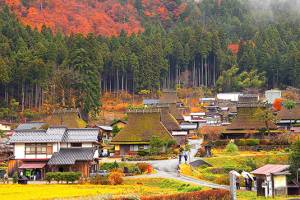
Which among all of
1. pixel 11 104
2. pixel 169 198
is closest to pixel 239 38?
pixel 11 104

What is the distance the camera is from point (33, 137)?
42250 mm

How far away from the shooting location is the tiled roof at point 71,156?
39.9 metres

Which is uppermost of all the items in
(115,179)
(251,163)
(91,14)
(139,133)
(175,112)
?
(91,14)

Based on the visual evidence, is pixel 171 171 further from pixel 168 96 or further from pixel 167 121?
pixel 168 96

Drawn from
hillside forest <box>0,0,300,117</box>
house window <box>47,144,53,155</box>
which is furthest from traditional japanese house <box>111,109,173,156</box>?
hillside forest <box>0,0,300,117</box>

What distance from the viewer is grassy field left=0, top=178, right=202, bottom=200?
29.2 metres

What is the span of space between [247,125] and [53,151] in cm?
2176

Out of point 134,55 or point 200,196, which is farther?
point 134,55

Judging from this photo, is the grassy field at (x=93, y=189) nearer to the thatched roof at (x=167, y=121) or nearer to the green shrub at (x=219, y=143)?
the green shrub at (x=219, y=143)

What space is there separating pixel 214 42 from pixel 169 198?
71877 millimetres

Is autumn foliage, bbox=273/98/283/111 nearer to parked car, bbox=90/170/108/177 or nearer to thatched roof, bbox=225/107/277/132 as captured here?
thatched roof, bbox=225/107/277/132

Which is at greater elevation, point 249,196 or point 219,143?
point 219,143

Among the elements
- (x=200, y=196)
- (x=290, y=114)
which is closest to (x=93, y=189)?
(x=200, y=196)

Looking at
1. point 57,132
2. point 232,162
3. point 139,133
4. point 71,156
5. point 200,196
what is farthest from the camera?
point 139,133
